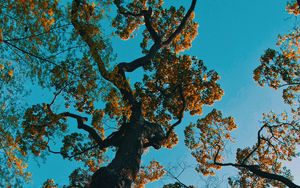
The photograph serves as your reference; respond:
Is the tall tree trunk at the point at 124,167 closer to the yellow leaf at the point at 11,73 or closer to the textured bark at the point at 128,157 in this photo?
the textured bark at the point at 128,157

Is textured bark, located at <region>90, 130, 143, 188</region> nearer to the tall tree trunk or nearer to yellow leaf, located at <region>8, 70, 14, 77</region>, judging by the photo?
the tall tree trunk

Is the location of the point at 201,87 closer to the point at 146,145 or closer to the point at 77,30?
the point at 146,145

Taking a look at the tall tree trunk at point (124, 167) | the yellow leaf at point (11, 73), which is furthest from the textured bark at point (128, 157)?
the yellow leaf at point (11, 73)

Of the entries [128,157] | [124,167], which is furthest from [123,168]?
[128,157]

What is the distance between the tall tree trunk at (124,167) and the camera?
8.83 metres

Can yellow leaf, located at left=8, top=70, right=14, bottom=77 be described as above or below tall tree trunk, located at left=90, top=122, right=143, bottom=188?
above

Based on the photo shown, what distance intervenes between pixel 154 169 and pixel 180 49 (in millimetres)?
7207

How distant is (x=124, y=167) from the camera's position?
9.56 metres

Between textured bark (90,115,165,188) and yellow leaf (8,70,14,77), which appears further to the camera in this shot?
textured bark (90,115,165,188)

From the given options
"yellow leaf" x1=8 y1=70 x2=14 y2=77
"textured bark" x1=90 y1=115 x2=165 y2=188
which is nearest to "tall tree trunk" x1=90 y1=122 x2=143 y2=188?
"textured bark" x1=90 y1=115 x2=165 y2=188

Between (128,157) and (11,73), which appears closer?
(11,73)

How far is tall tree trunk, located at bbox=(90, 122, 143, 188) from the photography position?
883 cm

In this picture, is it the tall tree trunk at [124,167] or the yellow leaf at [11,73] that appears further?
the tall tree trunk at [124,167]

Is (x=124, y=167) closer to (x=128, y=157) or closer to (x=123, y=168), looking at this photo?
(x=123, y=168)
